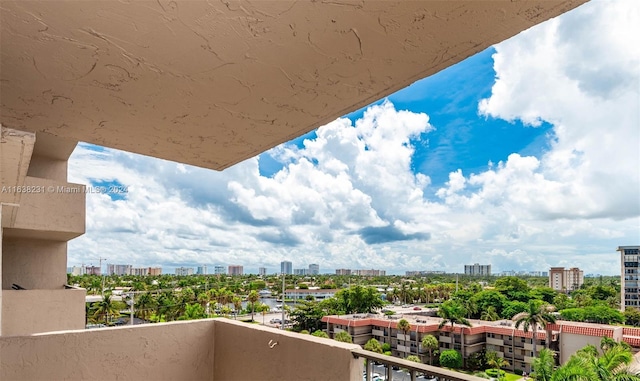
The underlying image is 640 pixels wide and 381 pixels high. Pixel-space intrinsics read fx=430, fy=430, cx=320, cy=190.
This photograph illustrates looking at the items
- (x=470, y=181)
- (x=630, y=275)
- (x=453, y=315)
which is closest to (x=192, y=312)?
(x=453, y=315)

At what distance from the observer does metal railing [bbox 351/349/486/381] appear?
5.14 ft

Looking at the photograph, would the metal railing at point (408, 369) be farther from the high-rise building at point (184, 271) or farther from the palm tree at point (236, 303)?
the palm tree at point (236, 303)

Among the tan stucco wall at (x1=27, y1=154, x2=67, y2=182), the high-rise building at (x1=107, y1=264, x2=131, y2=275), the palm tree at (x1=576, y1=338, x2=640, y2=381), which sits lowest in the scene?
the palm tree at (x1=576, y1=338, x2=640, y2=381)

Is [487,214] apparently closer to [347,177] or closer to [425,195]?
[425,195]

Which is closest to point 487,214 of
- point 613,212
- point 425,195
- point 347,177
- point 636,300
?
point 425,195

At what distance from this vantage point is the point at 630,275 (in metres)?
29.4

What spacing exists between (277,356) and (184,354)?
2.92ft

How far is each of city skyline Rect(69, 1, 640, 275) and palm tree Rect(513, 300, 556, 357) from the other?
7.84 m

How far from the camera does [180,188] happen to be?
45.0 metres

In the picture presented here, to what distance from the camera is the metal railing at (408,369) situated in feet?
5.14

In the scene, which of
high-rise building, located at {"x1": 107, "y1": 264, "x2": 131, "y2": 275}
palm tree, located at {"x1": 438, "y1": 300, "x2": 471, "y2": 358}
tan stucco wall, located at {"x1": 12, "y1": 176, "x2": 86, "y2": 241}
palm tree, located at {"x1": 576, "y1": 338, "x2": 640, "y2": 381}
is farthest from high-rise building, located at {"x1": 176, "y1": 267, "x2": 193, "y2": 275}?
tan stucco wall, located at {"x1": 12, "y1": 176, "x2": 86, "y2": 241}

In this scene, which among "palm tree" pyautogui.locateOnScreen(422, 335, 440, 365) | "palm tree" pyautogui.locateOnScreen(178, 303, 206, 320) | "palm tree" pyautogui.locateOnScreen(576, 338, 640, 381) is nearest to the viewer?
"palm tree" pyautogui.locateOnScreen(576, 338, 640, 381)

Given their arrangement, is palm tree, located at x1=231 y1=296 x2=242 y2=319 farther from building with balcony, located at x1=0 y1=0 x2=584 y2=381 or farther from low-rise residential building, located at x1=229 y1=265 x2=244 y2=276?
building with balcony, located at x1=0 y1=0 x2=584 y2=381

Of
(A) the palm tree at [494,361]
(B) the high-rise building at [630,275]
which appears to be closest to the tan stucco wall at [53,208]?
(B) the high-rise building at [630,275]
